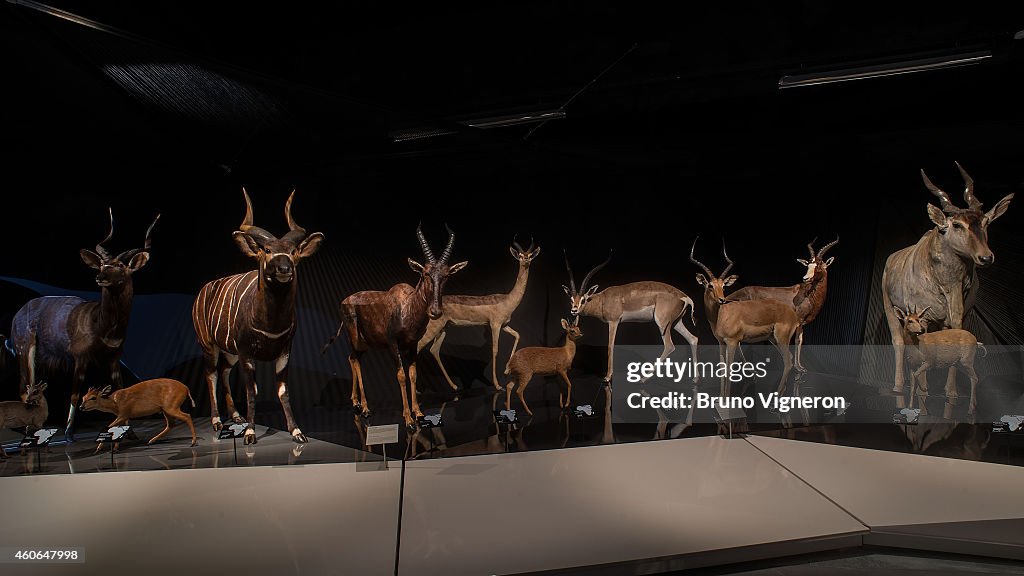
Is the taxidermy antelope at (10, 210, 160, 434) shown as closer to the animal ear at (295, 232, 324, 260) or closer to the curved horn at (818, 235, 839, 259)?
the animal ear at (295, 232, 324, 260)

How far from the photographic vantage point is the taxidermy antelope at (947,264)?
4145 millimetres

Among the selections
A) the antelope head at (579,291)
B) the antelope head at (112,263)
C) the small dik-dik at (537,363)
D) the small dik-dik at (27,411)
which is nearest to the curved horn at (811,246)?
the antelope head at (579,291)

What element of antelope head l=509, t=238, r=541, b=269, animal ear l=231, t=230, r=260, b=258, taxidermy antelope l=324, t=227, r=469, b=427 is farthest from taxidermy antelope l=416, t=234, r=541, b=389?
animal ear l=231, t=230, r=260, b=258

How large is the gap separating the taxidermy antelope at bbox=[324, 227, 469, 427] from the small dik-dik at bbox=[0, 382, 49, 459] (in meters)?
1.81

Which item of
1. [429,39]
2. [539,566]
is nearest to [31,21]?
[429,39]

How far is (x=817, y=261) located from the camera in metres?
4.94

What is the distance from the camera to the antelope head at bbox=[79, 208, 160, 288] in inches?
131

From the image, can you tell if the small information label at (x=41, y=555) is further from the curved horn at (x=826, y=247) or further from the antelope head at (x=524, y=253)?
the curved horn at (x=826, y=247)

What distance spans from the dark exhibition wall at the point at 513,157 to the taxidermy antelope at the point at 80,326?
153mm

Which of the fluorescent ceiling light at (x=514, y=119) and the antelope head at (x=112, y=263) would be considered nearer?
the antelope head at (x=112, y=263)

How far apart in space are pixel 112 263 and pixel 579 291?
344 centimetres

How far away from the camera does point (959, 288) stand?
427 cm

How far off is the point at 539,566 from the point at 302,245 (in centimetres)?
219

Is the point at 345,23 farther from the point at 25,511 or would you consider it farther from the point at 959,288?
the point at 959,288
